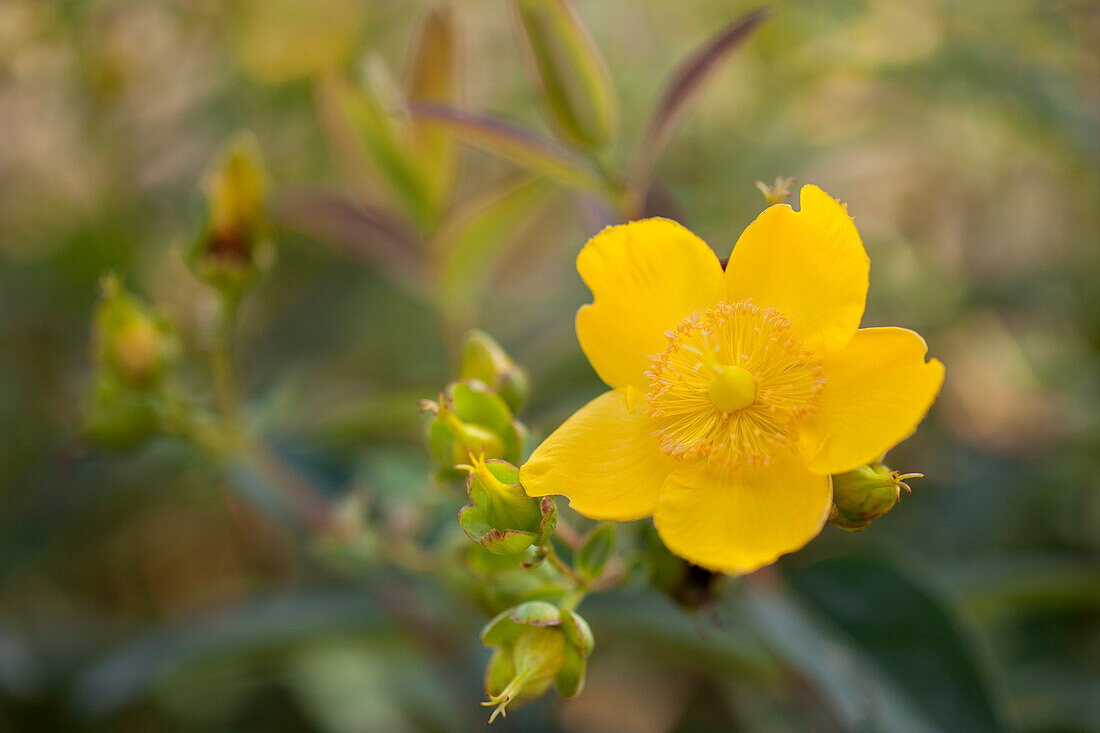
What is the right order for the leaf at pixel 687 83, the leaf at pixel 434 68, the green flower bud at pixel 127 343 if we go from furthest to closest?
the leaf at pixel 434 68 < the green flower bud at pixel 127 343 < the leaf at pixel 687 83

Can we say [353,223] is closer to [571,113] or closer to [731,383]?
[571,113]

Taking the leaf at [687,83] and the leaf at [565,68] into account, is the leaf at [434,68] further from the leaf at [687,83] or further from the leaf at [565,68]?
the leaf at [687,83]

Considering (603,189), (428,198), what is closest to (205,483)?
(428,198)

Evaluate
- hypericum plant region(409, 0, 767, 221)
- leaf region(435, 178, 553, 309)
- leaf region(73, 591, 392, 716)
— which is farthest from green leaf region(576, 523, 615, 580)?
leaf region(73, 591, 392, 716)

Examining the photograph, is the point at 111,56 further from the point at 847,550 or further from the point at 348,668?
the point at 847,550

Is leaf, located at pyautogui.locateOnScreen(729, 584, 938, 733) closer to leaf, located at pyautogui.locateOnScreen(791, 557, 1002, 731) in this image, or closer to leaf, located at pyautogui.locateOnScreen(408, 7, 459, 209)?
leaf, located at pyautogui.locateOnScreen(791, 557, 1002, 731)

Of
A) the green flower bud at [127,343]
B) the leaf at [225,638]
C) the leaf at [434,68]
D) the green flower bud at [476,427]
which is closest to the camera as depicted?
the green flower bud at [476,427]

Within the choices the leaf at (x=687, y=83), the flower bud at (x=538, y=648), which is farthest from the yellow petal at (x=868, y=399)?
the leaf at (x=687, y=83)
